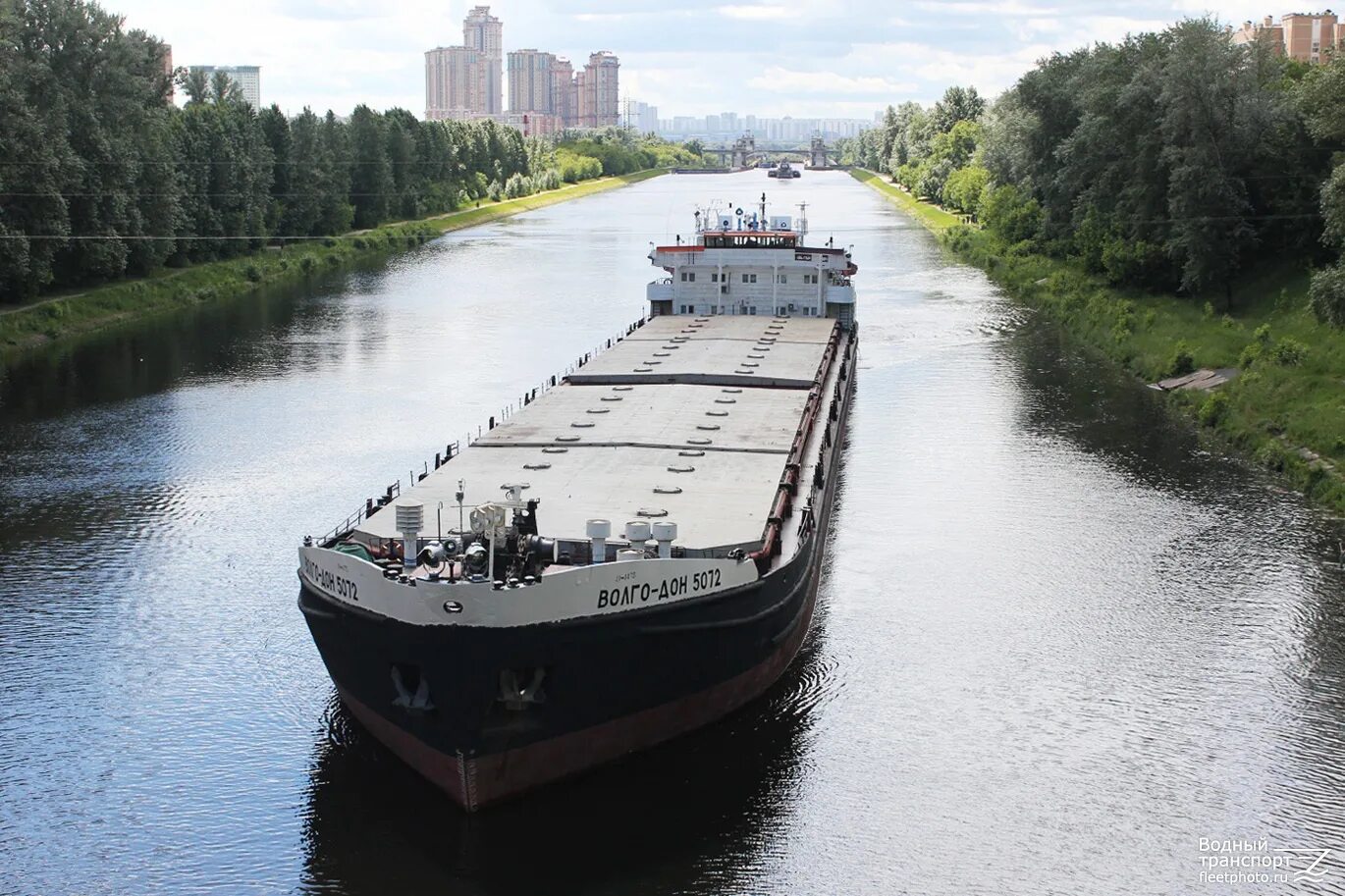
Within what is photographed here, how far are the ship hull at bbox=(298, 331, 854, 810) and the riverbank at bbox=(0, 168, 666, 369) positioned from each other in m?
34.2

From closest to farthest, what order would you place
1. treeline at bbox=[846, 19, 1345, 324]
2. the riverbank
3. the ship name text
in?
1. the ship name text
2. treeline at bbox=[846, 19, 1345, 324]
3. the riverbank

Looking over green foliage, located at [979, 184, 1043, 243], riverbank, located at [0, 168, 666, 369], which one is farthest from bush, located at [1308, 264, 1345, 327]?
riverbank, located at [0, 168, 666, 369]

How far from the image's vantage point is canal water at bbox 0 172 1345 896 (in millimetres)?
16906

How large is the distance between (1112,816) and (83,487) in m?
22.1

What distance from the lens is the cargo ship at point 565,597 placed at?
671 inches

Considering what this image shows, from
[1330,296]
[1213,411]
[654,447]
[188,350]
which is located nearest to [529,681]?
[654,447]

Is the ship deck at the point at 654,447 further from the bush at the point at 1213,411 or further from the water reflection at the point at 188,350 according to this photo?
the water reflection at the point at 188,350

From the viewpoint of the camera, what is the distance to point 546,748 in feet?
58.5

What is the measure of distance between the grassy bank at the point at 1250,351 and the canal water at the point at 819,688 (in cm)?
115

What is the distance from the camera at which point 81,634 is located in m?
23.2

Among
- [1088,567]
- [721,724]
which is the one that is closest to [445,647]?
[721,724]

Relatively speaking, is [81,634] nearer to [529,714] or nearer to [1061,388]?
[529,714]

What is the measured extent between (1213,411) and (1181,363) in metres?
6.05

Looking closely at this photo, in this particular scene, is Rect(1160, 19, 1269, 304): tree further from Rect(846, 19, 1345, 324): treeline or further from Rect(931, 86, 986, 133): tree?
Rect(931, 86, 986, 133): tree
